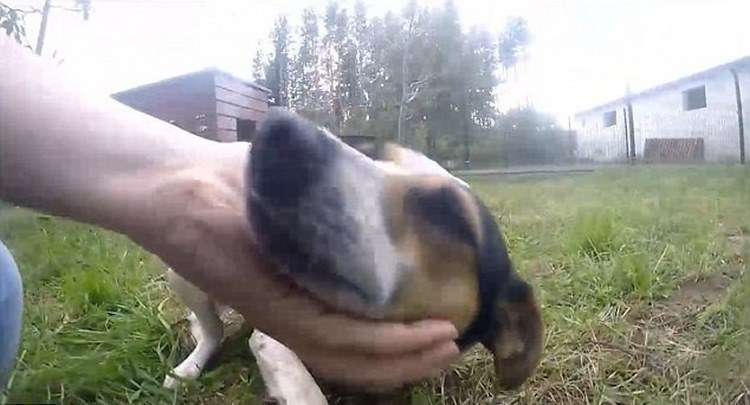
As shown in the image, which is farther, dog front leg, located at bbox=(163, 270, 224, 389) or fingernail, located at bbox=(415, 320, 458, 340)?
dog front leg, located at bbox=(163, 270, 224, 389)

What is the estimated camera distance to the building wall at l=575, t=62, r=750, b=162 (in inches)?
25.1

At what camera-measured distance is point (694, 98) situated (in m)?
0.68

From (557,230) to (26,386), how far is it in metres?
0.51

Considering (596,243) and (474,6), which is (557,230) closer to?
(596,243)

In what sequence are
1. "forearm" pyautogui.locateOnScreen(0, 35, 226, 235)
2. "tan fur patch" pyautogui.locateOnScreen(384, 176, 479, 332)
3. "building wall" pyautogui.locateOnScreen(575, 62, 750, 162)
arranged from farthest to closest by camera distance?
1. "building wall" pyautogui.locateOnScreen(575, 62, 750, 162)
2. "tan fur patch" pyautogui.locateOnScreen(384, 176, 479, 332)
3. "forearm" pyautogui.locateOnScreen(0, 35, 226, 235)

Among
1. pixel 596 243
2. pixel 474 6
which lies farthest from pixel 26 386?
pixel 596 243

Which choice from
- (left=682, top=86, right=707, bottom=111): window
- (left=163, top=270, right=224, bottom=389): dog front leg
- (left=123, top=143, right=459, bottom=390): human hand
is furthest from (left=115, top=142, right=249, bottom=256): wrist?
(left=682, top=86, right=707, bottom=111): window

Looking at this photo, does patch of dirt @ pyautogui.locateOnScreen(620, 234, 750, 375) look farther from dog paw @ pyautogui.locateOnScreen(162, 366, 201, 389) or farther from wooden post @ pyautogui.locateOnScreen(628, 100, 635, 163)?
dog paw @ pyautogui.locateOnScreen(162, 366, 201, 389)

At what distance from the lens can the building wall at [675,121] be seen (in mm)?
637

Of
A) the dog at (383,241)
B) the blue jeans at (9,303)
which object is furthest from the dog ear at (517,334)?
the blue jeans at (9,303)

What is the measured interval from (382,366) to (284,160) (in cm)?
17

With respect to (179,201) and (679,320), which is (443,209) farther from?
(679,320)

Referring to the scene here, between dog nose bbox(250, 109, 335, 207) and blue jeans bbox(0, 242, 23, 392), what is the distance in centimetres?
21

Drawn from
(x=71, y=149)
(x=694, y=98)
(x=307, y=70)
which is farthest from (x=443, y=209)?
(x=694, y=98)
